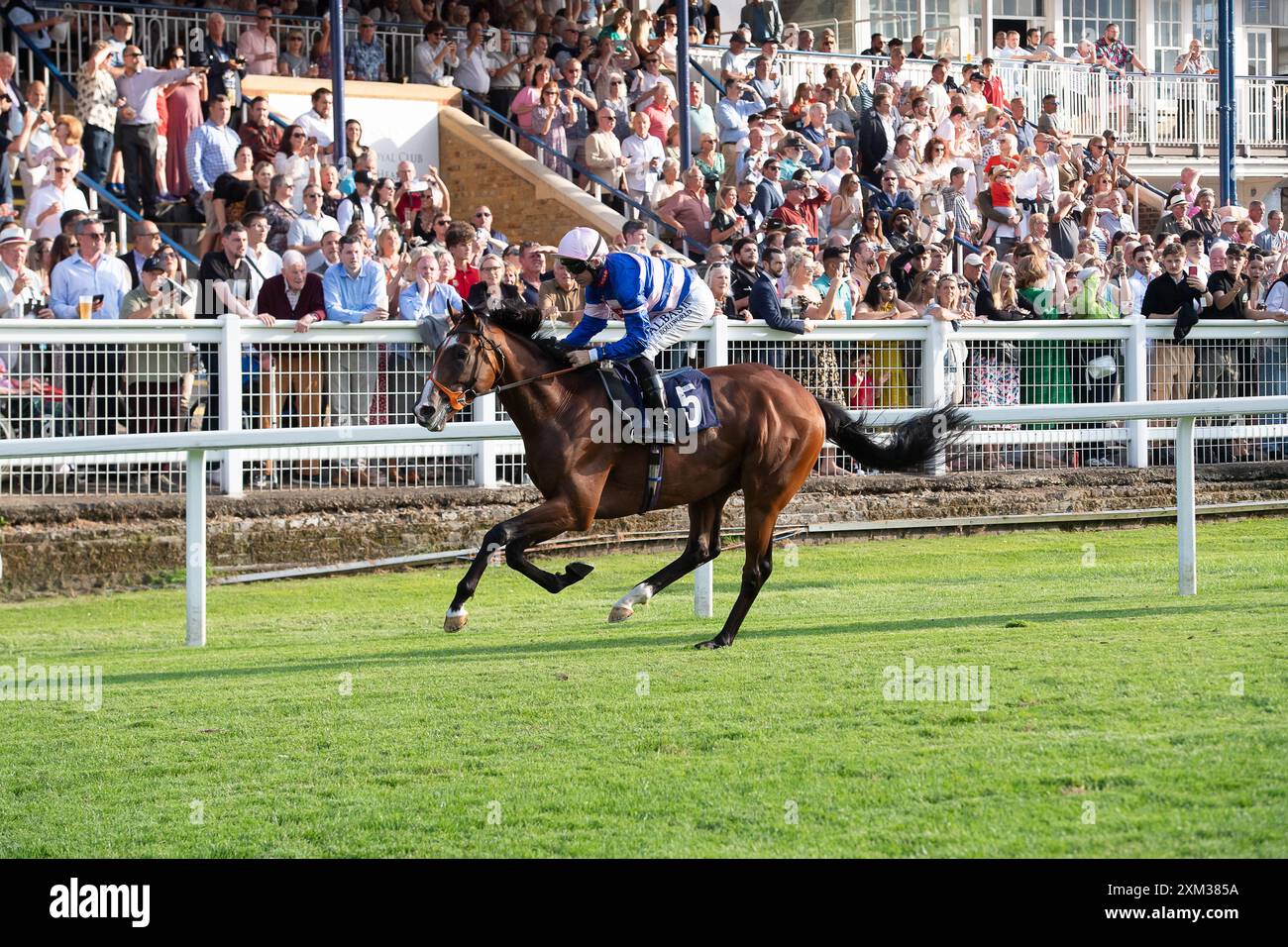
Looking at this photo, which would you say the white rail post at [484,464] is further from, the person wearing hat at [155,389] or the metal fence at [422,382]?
the person wearing hat at [155,389]

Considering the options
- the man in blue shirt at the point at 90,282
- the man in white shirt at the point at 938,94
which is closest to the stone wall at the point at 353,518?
Answer: the man in blue shirt at the point at 90,282

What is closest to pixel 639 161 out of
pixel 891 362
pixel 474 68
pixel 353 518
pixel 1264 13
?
pixel 474 68

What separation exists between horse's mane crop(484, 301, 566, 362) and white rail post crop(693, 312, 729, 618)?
102 cm

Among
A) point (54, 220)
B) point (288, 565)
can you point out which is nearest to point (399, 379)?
point (288, 565)

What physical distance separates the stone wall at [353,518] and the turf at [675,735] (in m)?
1.18

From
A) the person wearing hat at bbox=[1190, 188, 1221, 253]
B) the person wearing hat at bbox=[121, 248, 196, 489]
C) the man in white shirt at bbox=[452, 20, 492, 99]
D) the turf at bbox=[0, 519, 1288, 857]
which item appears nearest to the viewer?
the turf at bbox=[0, 519, 1288, 857]

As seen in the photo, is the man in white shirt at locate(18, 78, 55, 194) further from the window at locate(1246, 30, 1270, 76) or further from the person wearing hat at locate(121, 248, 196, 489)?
the window at locate(1246, 30, 1270, 76)

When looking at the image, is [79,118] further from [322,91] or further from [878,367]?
[878,367]

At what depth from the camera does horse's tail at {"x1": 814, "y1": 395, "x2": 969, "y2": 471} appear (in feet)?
31.7

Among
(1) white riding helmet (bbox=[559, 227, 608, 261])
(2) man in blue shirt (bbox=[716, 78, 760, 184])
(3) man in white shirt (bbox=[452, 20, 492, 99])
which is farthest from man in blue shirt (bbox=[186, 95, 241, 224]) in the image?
(1) white riding helmet (bbox=[559, 227, 608, 261])

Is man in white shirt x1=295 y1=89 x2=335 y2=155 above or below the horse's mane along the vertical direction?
above
